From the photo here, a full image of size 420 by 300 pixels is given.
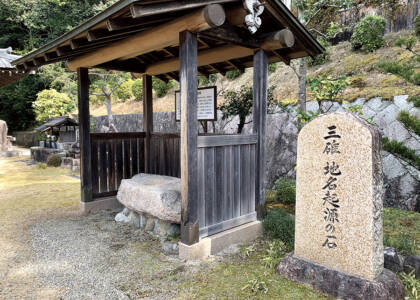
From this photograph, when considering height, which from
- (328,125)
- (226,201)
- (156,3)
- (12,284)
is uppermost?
(156,3)

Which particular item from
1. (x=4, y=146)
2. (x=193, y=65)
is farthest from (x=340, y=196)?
(x=4, y=146)

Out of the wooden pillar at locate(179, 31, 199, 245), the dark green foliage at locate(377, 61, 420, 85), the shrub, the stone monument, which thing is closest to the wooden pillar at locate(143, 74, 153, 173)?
the wooden pillar at locate(179, 31, 199, 245)

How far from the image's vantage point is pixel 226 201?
13.6 ft

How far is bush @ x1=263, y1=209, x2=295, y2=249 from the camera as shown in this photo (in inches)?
165

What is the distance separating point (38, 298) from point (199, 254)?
1776 mm

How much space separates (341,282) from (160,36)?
A: 3.57 meters

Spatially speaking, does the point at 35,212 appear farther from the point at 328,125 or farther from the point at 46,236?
the point at 328,125

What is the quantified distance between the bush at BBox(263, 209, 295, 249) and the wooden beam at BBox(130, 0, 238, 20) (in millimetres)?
3186

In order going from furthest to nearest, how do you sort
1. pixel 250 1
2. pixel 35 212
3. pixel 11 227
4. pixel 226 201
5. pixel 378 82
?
1. pixel 378 82
2. pixel 35 212
3. pixel 11 227
4. pixel 226 201
5. pixel 250 1

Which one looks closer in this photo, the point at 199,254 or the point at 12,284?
the point at 12,284

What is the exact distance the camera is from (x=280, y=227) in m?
4.36

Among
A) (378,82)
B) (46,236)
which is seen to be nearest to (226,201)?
(46,236)

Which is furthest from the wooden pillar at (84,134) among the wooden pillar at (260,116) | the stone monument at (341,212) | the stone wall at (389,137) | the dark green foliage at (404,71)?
the dark green foliage at (404,71)

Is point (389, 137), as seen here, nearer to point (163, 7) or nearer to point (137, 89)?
point (163, 7)
